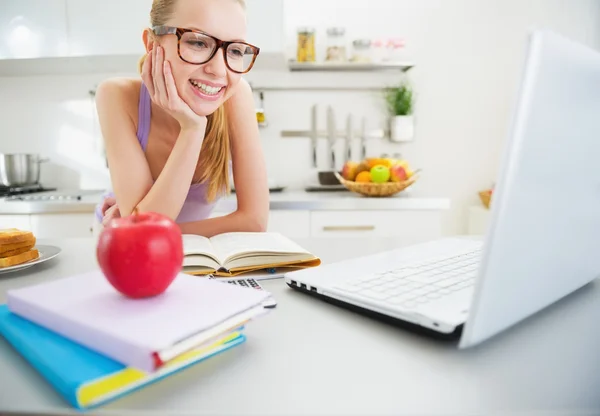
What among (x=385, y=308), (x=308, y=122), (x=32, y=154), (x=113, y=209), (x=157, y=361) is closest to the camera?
(x=157, y=361)

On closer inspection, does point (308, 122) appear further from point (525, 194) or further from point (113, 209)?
point (525, 194)

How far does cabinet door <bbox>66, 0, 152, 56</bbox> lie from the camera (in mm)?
2318

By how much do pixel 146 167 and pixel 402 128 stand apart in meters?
1.75

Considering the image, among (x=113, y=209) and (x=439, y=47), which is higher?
(x=439, y=47)

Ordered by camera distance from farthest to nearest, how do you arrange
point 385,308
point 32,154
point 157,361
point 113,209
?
point 32,154 → point 113,209 → point 385,308 → point 157,361

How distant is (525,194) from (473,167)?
2.54 m

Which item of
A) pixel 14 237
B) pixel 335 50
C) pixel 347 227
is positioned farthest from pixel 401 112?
pixel 14 237

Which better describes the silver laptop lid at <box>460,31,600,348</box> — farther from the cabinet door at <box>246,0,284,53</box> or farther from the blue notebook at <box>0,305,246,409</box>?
the cabinet door at <box>246,0,284,53</box>

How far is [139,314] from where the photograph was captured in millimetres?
432

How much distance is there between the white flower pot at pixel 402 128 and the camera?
8.59 ft

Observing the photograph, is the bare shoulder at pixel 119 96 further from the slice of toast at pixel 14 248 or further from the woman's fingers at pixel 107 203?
the slice of toast at pixel 14 248

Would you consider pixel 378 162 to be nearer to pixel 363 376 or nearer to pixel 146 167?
pixel 146 167

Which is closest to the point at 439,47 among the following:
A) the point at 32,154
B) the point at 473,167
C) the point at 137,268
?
the point at 473,167

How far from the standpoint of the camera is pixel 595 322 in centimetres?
54
